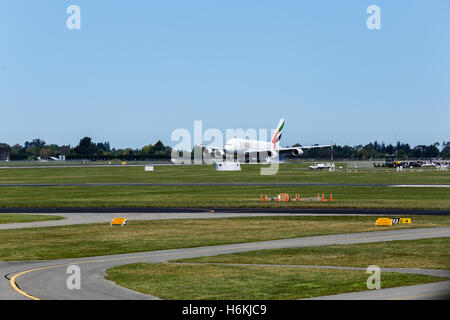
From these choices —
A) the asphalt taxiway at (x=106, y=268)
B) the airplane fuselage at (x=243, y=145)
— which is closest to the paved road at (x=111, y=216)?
the asphalt taxiway at (x=106, y=268)

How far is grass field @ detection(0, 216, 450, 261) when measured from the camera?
32531 mm

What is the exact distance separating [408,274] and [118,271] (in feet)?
37.3

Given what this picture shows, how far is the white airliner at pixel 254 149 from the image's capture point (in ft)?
495

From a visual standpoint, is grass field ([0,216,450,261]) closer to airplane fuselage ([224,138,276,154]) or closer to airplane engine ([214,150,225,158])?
airplane fuselage ([224,138,276,154])

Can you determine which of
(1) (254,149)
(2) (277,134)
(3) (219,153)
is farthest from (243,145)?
(2) (277,134)

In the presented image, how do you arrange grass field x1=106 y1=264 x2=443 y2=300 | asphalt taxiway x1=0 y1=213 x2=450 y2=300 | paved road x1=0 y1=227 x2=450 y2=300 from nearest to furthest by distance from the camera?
1. asphalt taxiway x1=0 y1=213 x2=450 y2=300
2. paved road x1=0 y1=227 x2=450 y2=300
3. grass field x1=106 y1=264 x2=443 y2=300

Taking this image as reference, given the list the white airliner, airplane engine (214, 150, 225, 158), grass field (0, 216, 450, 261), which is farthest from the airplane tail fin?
grass field (0, 216, 450, 261)

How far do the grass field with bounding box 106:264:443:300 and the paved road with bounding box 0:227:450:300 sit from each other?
98 cm

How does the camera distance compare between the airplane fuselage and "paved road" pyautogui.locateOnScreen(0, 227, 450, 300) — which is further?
the airplane fuselage

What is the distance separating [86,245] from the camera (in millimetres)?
33938

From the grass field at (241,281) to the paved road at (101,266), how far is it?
98 centimetres

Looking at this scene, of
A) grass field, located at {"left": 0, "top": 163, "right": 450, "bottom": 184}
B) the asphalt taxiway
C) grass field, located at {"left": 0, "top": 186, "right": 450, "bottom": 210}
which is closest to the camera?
the asphalt taxiway

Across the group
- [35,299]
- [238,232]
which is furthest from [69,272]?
[238,232]
